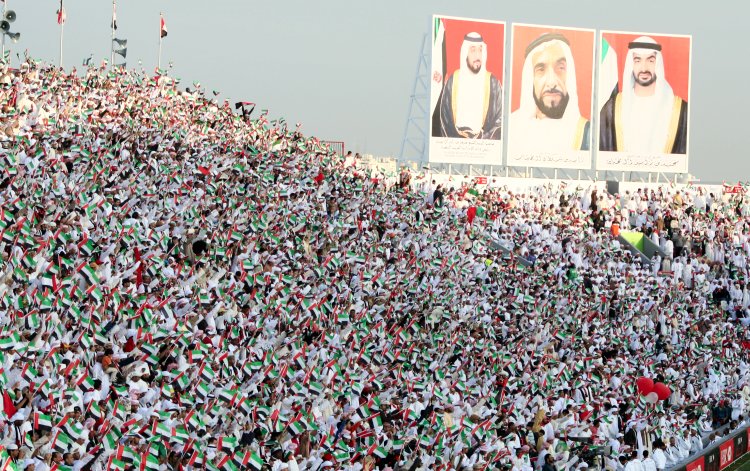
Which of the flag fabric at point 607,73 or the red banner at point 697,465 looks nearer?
the red banner at point 697,465

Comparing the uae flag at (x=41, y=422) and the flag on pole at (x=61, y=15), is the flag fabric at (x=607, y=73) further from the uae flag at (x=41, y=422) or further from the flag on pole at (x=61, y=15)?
the uae flag at (x=41, y=422)

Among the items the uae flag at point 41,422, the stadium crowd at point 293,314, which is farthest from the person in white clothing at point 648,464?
the uae flag at point 41,422

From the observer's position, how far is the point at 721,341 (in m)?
35.4

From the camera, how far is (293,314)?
22.7 m

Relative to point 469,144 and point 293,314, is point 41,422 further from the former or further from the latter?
point 469,144

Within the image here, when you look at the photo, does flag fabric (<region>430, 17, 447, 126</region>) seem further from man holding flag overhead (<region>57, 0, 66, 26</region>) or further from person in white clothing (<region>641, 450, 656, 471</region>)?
person in white clothing (<region>641, 450, 656, 471</region>)

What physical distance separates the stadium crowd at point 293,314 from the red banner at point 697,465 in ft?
2.13

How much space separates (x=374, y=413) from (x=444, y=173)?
95.0 feet

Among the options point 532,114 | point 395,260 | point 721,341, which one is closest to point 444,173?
point 532,114

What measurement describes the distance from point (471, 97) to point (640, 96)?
766 cm

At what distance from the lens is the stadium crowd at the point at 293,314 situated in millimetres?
16594

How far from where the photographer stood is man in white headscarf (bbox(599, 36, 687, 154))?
5003cm

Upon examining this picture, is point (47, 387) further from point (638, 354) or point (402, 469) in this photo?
point (638, 354)

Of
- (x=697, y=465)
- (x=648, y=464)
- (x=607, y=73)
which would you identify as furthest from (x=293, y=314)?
(x=607, y=73)
